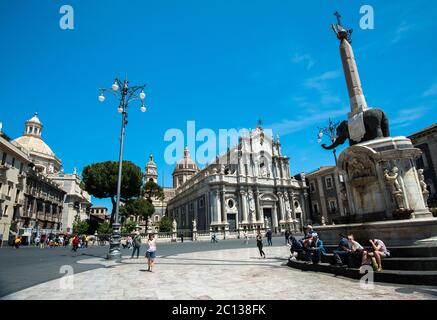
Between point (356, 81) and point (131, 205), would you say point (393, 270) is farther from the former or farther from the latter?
point (131, 205)

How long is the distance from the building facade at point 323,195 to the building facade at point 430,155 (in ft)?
48.3

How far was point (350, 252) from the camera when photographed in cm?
691

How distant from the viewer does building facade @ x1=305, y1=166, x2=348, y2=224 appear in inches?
1721

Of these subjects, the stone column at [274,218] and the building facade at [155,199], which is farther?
the building facade at [155,199]

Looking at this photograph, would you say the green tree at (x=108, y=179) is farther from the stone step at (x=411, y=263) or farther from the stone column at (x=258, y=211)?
the stone step at (x=411, y=263)

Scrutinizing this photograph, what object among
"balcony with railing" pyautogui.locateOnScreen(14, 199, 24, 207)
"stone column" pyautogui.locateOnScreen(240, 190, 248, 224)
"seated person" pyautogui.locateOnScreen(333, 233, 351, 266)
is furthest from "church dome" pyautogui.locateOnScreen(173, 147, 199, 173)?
"seated person" pyautogui.locateOnScreen(333, 233, 351, 266)

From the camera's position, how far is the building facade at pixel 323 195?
1721 inches

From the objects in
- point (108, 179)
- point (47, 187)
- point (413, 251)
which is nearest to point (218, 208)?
point (108, 179)

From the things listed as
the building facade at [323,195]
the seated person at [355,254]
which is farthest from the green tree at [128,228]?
the seated person at [355,254]

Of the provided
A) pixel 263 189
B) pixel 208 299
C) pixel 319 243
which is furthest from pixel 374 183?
pixel 263 189

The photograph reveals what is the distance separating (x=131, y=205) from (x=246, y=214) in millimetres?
20005

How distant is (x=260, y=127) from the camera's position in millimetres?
52344

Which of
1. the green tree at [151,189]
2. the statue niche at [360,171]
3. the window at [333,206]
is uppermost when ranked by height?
the green tree at [151,189]

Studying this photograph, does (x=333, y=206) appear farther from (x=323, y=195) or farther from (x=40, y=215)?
(x=40, y=215)
